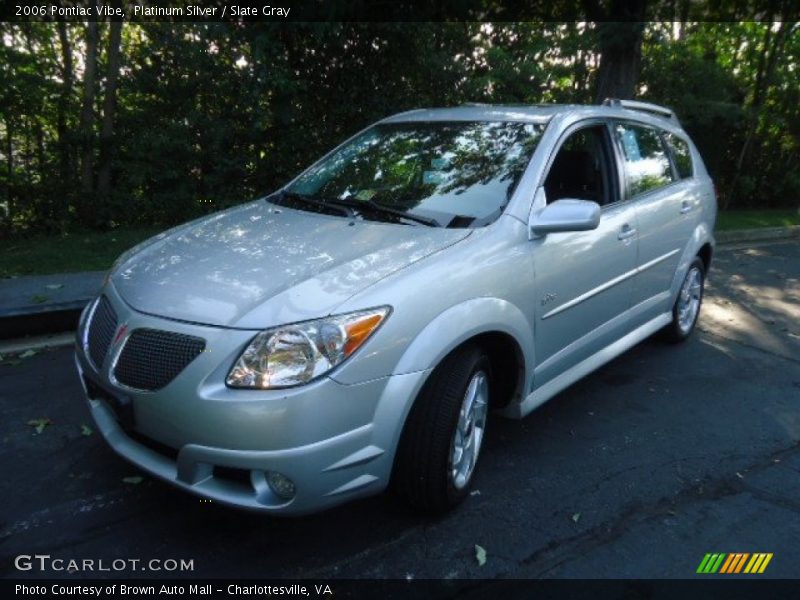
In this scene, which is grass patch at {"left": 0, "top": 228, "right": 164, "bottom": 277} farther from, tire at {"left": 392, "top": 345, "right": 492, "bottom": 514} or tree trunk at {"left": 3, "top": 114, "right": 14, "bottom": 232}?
tire at {"left": 392, "top": 345, "right": 492, "bottom": 514}

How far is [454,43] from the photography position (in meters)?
10.2

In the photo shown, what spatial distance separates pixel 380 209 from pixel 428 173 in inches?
15.3

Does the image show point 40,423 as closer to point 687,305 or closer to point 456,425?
point 456,425

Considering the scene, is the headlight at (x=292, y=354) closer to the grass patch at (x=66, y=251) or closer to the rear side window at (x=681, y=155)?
the rear side window at (x=681, y=155)

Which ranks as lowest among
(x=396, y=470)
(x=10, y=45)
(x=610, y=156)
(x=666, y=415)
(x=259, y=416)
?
(x=666, y=415)

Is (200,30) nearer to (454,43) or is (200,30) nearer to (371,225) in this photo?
(454,43)

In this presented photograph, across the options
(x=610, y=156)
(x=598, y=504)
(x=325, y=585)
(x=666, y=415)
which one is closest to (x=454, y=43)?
(x=610, y=156)

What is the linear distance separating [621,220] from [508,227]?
1.12m

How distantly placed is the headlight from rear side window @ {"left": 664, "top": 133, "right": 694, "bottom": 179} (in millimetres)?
3528

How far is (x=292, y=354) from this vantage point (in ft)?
7.69

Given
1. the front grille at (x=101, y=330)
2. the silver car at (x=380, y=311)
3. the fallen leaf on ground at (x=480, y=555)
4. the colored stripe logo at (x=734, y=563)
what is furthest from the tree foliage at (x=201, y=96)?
the colored stripe logo at (x=734, y=563)

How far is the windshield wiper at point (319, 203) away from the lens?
343 cm

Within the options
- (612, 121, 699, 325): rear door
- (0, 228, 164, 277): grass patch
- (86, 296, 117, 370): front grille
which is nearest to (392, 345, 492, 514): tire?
(86, 296, 117, 370): front grille

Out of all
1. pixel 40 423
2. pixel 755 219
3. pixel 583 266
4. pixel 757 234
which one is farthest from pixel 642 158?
pixel 755 219
